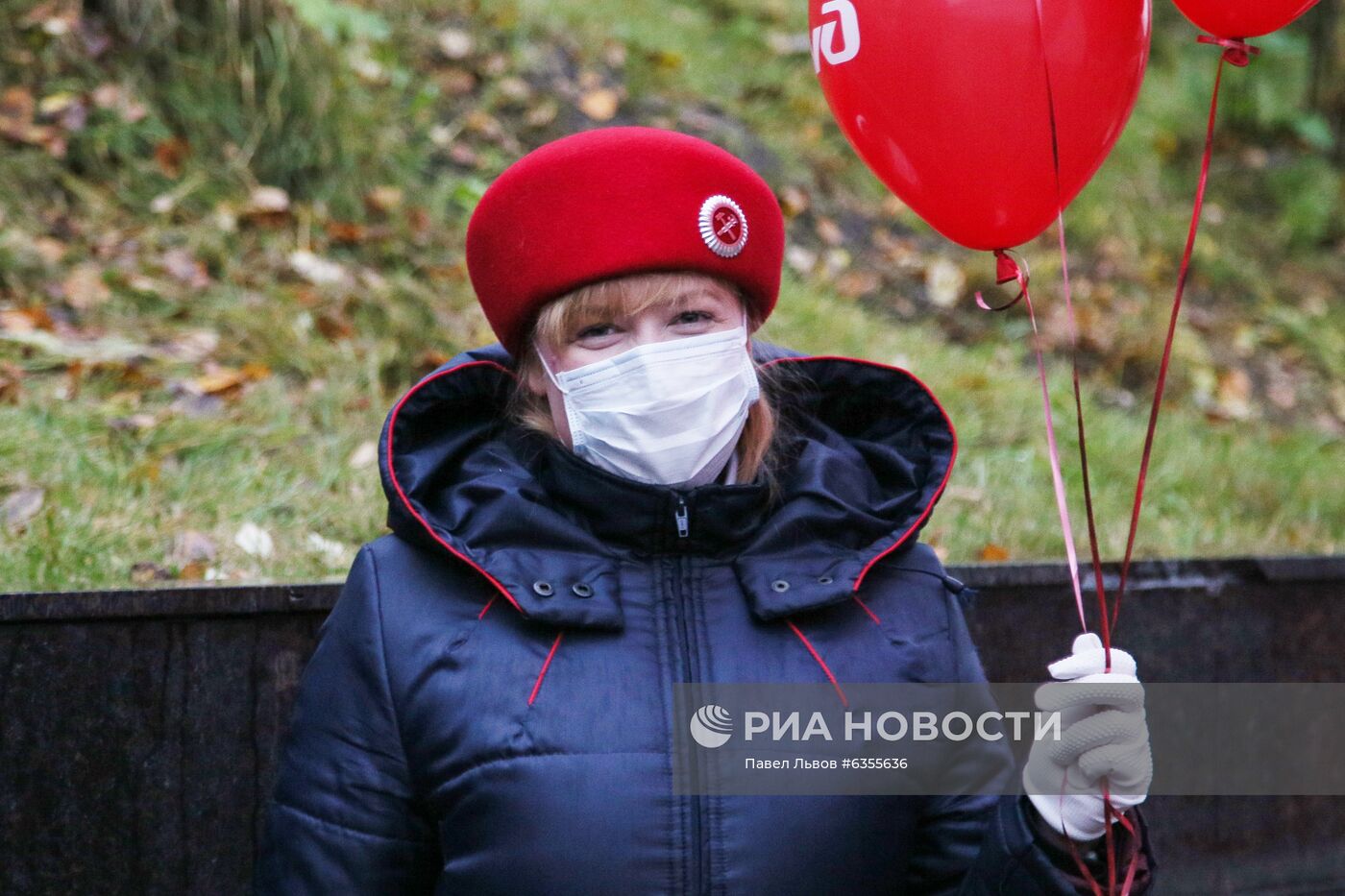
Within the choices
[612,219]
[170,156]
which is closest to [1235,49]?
[612,219]

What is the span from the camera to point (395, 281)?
4543 millimetres

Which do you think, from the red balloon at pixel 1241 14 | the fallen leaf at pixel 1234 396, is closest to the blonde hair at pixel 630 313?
the red balloon at pixel 1241 14

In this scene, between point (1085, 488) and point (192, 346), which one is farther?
point (192, 346)

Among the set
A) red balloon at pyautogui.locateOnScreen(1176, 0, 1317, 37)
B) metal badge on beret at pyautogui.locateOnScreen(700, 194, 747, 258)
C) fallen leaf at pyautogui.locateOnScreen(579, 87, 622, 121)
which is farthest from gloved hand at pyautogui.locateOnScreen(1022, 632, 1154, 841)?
fallen leaf at pyautogui.locateOnScreen(579, 87, 622, 121)

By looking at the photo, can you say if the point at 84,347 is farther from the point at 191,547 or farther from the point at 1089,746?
the point at 1089,746

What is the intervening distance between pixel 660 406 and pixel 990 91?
2.18 ft

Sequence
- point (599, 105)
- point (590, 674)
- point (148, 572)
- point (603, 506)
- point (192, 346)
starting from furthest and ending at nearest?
point (599, 105), point (192, 346), point (148, 572), point (603, 506), point (590, 674)

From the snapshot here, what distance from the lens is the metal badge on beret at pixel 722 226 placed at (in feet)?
6.22

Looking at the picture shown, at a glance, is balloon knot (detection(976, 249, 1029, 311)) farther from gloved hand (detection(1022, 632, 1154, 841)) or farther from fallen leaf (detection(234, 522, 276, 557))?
fallen leaf (detection(234, 522, 276, 557))

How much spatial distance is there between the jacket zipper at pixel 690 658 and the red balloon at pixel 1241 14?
0.99m

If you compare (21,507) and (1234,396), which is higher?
(1234,396)

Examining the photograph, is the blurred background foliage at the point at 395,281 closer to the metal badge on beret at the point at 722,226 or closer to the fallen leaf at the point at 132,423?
the fallen leaf at the point at 132,423

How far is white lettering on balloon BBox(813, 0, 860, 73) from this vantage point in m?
1.94

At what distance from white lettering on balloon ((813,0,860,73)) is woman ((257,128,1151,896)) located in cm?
23
